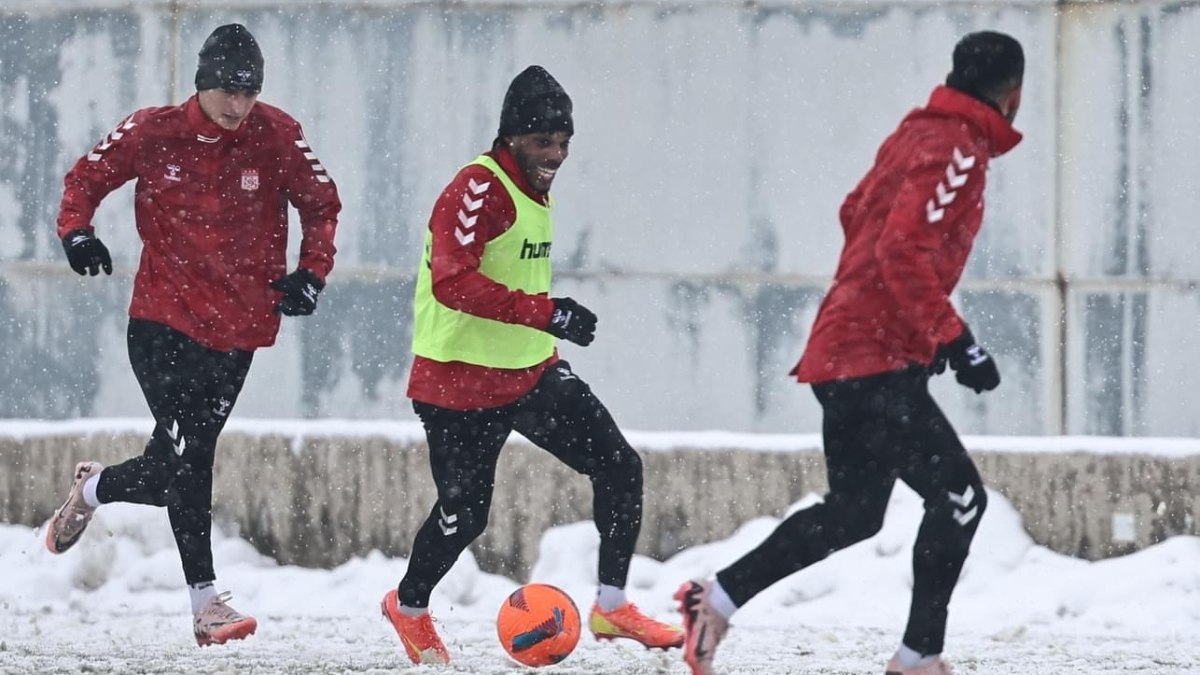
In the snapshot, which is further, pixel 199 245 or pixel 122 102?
pixel 122 102

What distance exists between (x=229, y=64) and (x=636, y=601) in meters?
3.04

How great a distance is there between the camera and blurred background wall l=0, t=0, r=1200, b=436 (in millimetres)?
9633

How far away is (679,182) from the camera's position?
9.89 m

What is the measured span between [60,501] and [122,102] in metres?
1.88

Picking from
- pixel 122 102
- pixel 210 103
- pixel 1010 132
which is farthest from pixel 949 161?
pixel 122 102

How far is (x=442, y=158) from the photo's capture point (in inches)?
396

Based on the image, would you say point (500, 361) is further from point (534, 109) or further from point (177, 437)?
point (177, 437)

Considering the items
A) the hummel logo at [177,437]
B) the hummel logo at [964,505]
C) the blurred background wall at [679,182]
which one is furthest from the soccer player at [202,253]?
the hummel logo at [964,505]

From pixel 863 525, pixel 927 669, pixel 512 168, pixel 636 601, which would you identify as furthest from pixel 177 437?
pixel 927 669

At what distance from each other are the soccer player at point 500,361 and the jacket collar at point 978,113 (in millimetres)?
1337

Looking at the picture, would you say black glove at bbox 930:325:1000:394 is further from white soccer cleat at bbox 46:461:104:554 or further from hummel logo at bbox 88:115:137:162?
white soccer cleat at bbox 46:461:104:554

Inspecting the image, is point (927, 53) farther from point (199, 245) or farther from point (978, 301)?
point (199, 245)

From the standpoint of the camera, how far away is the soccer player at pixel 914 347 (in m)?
5.96

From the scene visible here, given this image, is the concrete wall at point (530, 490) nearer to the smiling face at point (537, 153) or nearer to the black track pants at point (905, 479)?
the smiling face at point (537, 153)
